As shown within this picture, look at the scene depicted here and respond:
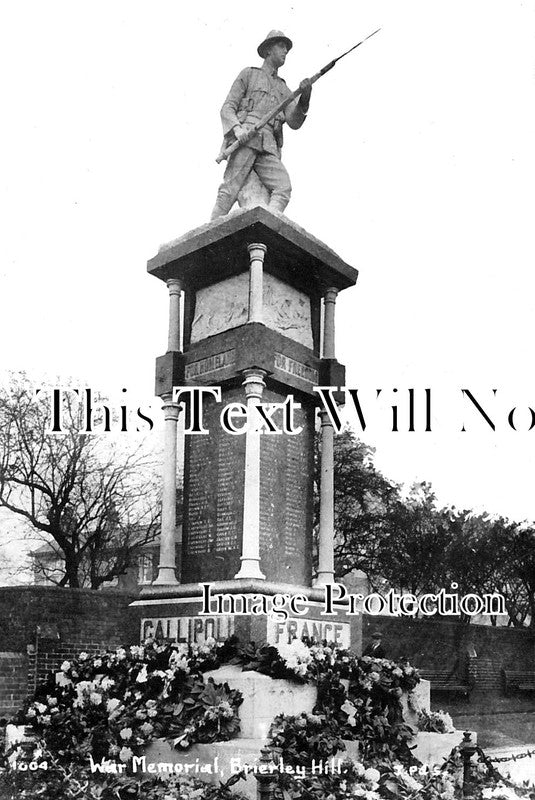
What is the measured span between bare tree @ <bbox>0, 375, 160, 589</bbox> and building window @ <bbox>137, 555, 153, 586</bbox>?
880 mm

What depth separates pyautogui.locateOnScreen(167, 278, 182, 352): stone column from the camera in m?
10.4

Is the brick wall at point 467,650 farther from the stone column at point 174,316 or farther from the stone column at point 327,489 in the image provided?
the stone column at point 174,316

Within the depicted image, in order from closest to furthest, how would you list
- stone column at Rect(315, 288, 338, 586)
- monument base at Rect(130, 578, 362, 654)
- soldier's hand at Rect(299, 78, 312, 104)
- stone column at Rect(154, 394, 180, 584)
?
1. monument base at Rect(130, 578, 362, 654)
2. stone column at Rect(154, 394, 180, 584)
3. stone column at Rect(315, 288, 338, 586)
4. soldier's hand at Rect(299, 78, 312, 104)

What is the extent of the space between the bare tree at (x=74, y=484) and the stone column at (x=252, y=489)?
47.6 ft

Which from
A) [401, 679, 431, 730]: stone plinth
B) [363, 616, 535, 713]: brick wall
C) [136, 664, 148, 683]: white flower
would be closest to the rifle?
[136, 664, 148, 683]: white flower

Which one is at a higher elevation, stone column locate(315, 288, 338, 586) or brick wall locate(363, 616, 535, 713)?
stone column locate(315, 288, 338, 586)

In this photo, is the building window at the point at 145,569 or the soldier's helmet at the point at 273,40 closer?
the soldier's helmet at the point at 273,40

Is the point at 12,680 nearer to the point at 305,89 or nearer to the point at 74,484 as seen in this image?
the point at 305,89

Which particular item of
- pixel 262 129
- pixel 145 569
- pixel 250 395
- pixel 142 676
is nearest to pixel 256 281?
pixel 250 395

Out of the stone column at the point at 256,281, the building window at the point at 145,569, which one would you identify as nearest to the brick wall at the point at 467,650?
the building window at the point at 145,569

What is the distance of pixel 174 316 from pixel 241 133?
2.24m

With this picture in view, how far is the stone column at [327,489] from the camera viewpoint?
9969 millimetres

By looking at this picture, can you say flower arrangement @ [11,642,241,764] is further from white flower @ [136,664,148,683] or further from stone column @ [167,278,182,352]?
stone column @ [167,278,182,352]

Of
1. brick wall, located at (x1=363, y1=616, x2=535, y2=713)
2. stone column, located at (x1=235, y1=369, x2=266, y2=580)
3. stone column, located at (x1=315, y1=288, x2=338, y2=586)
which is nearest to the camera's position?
stone column, located at (x1=235, y1=369, x2=266, y2=580)
